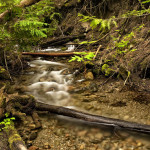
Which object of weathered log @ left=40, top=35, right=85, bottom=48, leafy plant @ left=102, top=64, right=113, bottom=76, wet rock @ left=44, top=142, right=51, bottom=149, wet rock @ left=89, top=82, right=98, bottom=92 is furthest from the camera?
weathered log @ left=40, top=35, right=85, bottom=48

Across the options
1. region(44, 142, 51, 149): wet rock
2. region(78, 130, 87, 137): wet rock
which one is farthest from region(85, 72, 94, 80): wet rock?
region(44, 142, 51, 149): wet rock

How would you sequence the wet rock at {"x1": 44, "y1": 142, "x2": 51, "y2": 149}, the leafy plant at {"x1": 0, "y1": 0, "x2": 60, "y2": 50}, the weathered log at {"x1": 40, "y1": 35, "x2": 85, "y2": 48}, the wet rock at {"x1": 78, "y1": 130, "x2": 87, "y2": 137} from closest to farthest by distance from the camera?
the wet rock at {"x1": 44, "y1": 142, "x2": 51, "y2": 149}, the wet rock at {"x1": 78, "y1": 130, "x2": 87, "y2": 137}, the leafy plant at {"x1": 0, "y1": 0, "x2": 60, "y2": 50}, the weathered log at {"x1": 40, "y1": 35, "x2": 85, "y2": 48}

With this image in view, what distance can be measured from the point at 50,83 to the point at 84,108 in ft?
7.41

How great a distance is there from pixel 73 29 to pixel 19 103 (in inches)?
374

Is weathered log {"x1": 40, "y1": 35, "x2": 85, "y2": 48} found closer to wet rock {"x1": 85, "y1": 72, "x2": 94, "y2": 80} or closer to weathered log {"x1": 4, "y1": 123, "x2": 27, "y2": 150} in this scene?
wet rock {"x1": 85, "y1": 72, "x2": 94, "y2": 80}

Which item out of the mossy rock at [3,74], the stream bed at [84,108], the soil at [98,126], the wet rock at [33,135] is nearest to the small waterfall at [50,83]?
the stream bed at [84,108]

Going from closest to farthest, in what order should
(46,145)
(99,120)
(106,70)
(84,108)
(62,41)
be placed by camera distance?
(46,145)
(99,120)
(84,108)
(106,70)
(62,41)

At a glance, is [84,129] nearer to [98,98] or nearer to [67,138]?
[67,138]

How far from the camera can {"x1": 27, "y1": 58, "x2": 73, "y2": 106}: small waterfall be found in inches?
172

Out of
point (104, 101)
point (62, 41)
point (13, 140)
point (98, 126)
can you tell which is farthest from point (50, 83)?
point (62, 41)

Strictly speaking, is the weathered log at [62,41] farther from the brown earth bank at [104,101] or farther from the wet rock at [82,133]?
the wet rock at [82,133]

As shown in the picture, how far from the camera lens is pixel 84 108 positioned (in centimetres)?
367

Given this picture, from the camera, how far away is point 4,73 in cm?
531

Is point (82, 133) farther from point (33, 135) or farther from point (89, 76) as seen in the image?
point (89, 76)
